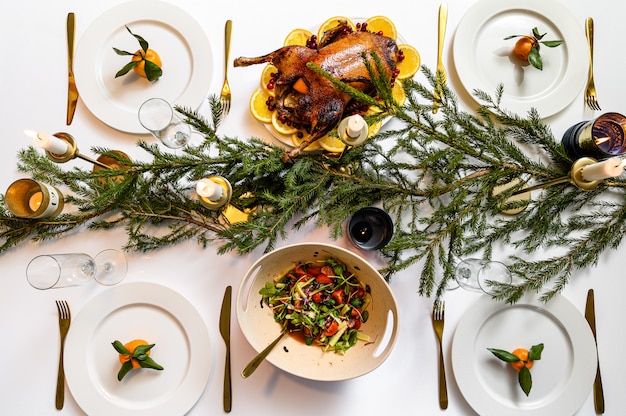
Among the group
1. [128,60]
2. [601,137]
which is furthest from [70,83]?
[601,137]

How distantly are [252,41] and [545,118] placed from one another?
3.19ft

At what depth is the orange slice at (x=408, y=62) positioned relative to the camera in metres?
1.32

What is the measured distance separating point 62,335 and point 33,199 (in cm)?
43

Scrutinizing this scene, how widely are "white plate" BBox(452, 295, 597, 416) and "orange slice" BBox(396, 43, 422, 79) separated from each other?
72cm

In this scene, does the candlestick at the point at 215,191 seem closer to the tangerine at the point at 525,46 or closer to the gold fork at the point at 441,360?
the gold fork at the point at 441,360

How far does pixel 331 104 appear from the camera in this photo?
1.23 m

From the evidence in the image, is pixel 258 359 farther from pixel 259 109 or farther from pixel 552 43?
pixel 552 43

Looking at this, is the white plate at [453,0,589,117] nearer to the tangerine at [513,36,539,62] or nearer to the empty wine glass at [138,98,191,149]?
the tangerine at [513,36,539,62]

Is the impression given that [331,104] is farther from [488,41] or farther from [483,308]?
[483,308]

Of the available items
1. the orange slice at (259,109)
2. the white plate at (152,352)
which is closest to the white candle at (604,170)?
the orange slice at (259,109)

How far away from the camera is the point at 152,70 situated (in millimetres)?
1345

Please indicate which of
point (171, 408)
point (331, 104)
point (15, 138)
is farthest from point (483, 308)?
point (15, 138)

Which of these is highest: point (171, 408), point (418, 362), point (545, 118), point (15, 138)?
point (545, 118)

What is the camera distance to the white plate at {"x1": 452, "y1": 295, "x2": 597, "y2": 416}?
52.1 inches
